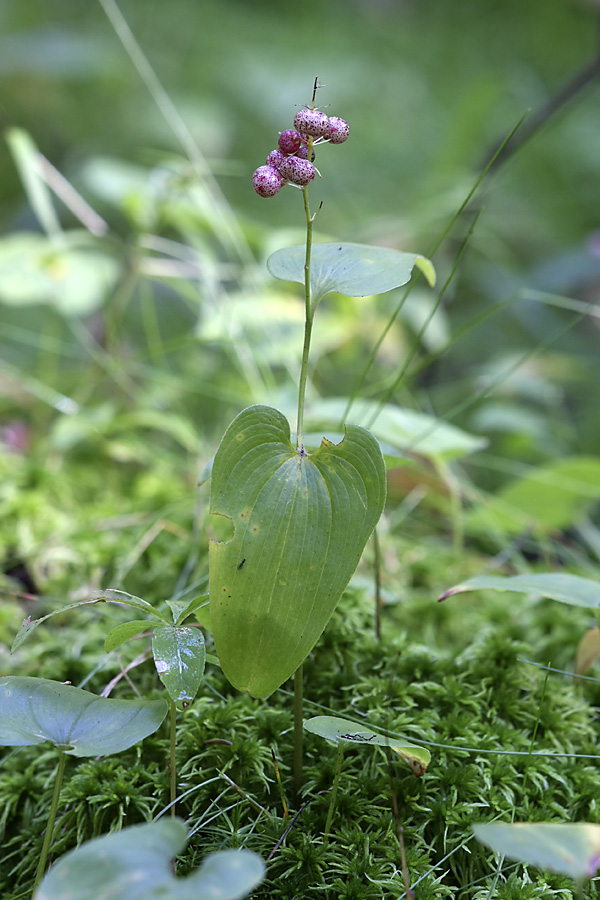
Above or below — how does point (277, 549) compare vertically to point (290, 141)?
below

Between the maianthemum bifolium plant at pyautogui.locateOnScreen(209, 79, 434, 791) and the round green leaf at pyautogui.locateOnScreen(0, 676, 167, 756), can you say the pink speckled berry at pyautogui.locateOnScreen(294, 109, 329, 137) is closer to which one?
the maianthemum bifolium plant at pyautogui.locateOnScreen(209, 79, 434, 791)

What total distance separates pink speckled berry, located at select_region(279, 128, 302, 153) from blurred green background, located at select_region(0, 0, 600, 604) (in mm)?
392

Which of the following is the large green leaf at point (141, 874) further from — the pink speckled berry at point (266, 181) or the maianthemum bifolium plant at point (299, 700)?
Answer: the pink speckled berry at point (266, 181)

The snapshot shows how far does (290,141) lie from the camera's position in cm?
58

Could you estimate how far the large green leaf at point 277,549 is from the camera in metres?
0.55

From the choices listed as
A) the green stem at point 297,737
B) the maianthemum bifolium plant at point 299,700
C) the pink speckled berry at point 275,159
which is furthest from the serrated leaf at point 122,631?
the pink speckled berry at point 275,159

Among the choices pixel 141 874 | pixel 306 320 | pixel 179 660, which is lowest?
pixel 141 874

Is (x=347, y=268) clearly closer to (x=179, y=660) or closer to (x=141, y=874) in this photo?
(x=179, y=660)

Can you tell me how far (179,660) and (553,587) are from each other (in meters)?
0.40

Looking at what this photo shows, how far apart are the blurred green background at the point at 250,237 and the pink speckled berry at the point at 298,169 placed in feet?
1.30

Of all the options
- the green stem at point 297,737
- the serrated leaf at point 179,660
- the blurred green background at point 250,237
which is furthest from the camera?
the blurred green background at point 250,237

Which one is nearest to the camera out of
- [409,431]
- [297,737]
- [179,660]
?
[179,660]

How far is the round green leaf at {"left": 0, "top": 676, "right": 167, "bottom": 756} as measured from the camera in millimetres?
536

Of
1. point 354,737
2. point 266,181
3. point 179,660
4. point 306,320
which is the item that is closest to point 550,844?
point 354,737
